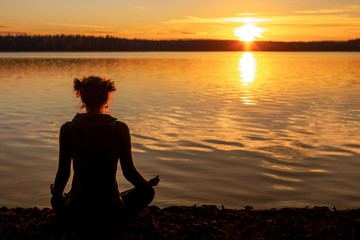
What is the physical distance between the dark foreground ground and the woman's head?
174 cm

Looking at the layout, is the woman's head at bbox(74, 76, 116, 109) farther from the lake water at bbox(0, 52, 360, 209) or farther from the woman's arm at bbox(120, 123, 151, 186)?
the lake water at bbox(0, 52, 360, 209)

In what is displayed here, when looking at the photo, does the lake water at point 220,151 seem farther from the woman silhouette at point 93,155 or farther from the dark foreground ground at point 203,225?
the woman silhouette at point 93,155

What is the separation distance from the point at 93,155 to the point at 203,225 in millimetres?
1979

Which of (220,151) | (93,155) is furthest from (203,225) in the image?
(220,151)

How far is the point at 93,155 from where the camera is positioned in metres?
5.39

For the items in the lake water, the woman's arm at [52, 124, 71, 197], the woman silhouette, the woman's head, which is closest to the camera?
the woman's head

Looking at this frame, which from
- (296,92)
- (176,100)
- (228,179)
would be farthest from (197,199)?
(296,92)

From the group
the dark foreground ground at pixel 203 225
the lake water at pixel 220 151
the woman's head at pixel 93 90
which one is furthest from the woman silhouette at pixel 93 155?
the lake water at pixel 220 151

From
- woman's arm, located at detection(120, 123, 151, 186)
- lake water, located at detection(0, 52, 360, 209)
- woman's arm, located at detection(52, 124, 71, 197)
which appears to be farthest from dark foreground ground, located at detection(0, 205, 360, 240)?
lake water, located at detection(0, 52, 360, 209)

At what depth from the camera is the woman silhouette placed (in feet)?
17.3

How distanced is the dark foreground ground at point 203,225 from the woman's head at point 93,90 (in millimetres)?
1741

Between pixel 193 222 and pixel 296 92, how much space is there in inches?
979

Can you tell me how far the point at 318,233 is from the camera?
232 inches

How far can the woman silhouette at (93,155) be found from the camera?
5258 millimetres
